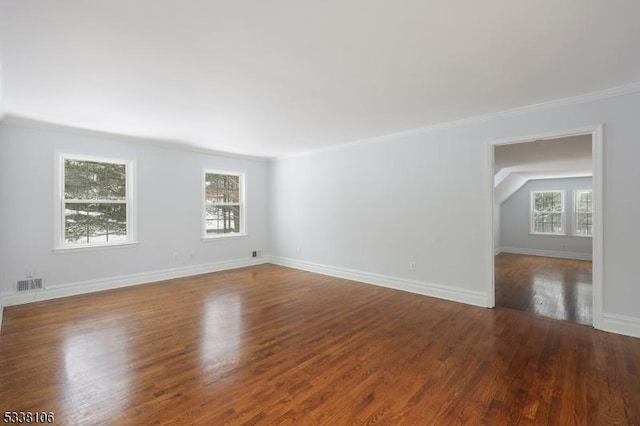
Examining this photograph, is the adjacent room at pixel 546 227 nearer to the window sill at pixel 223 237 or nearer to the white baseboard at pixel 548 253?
the white baseboard at pixel 548 253

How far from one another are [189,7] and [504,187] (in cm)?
880

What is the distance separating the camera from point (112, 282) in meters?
4.60

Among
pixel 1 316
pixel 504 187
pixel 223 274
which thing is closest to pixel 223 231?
pixel 223 274

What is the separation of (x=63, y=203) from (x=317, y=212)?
4060 millimetres

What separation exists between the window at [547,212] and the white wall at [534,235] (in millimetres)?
115

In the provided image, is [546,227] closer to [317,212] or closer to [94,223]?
[317,212]

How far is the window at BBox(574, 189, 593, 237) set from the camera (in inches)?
308

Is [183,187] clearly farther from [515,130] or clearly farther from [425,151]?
[515,130]

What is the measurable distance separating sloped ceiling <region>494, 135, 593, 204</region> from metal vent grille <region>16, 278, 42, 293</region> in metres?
6.90

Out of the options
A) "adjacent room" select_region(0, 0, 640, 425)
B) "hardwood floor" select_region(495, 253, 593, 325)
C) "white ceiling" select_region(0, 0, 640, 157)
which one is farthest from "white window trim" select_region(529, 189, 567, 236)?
"white ceiling" select_region(0, 0, 640, 157)

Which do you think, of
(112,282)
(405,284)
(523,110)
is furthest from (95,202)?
(523,110)

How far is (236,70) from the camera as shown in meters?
2.50

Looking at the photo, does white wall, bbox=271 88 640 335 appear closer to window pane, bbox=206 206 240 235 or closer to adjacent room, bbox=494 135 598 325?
adjacent room, bbox=494 135 598 325

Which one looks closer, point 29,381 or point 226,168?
point 29,381
